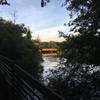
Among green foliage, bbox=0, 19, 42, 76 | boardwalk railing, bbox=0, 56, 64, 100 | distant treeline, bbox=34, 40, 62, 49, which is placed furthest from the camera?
green foliage, bbox=0, 19, 42, 76

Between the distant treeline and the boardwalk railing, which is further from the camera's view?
the distant treeline

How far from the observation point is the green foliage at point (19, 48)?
70.4ft

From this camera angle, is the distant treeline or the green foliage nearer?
the distant treeline

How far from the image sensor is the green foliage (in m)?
21.5

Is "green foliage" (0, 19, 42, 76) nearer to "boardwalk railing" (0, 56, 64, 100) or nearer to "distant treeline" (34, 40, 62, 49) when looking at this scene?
"distant treeline" (34, 40, 62, 49)

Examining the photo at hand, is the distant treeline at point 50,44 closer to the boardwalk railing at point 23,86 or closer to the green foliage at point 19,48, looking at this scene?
the green foliage at point 19,48

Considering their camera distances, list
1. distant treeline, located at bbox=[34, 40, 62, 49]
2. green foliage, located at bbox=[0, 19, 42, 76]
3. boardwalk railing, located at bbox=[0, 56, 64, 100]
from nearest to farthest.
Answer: boardwalk railing, located at bbox=[0, 56, 64, 100] → distant treeline, located at bbox=[34, 40, 62, 49] → green foliage, located at bbox=[0, 19, 42, 76]

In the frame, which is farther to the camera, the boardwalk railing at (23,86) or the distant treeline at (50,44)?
the distant treeline at (50,44)

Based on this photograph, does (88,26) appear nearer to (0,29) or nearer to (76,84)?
(76,84)

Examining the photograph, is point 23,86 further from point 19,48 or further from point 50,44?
point 50,44

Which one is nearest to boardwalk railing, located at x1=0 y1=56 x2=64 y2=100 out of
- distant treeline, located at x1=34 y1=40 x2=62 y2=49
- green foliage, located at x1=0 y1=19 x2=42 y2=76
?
distant treeline, located at x1=34 y1=40 x2=62 y2=49

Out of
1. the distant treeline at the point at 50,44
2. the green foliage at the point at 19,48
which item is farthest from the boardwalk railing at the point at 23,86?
the green foliage at the point at 19,48

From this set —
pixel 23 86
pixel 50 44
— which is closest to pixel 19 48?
pixel 50 44

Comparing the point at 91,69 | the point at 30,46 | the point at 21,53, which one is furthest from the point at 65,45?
the point at 30,46
